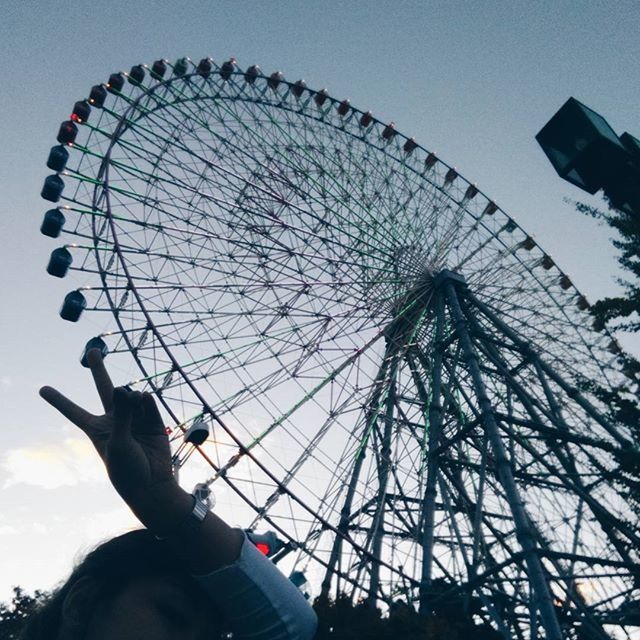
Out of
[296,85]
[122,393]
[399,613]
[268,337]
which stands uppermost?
[296,85]

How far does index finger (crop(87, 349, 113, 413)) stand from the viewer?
85.7 inches

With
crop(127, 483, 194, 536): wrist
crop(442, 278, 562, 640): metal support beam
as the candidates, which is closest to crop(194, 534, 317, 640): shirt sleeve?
crop(127, 483, 194, 536): wrist

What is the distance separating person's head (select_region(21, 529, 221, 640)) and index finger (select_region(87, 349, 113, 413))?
1.69 ft

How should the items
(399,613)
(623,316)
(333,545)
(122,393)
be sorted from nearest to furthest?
(122,393)
(399,613)
(623,316)
(333,545)

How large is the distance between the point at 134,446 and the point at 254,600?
2.17ft

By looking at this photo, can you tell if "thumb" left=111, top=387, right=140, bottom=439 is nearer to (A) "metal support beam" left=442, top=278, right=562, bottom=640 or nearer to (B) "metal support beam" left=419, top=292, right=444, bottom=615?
(A) "metal support beam" left=442, top=278, right=562, bottom=640

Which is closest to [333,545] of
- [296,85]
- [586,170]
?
[586,170]

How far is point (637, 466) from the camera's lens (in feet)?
24.3

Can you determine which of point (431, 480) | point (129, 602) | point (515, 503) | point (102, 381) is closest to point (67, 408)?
point (102, 381)

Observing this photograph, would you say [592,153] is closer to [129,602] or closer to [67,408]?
[67,408]

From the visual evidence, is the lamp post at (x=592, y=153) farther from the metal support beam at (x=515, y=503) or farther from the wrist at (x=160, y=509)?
the wrist at (x=160, y=509)

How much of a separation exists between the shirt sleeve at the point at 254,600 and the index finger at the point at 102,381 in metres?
0.74

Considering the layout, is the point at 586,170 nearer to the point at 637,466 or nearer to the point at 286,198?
the point at 637,466

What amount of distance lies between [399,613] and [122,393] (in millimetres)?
5756
